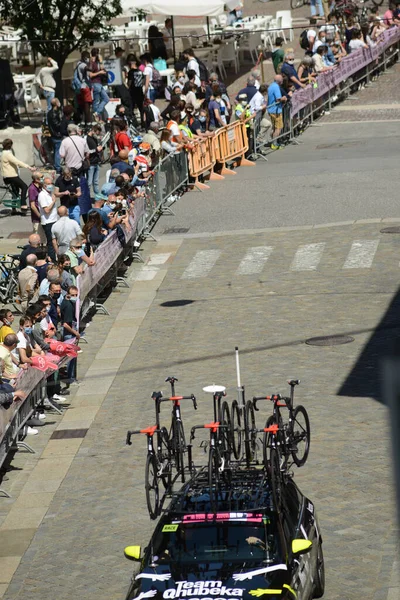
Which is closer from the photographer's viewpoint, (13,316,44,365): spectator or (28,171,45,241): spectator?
(13,316,44,365): spectator

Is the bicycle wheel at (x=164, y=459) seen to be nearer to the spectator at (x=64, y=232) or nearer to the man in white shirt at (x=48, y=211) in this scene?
the spectator at (x=64, y=232)

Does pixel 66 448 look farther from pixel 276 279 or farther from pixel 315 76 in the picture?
pixel 315 76

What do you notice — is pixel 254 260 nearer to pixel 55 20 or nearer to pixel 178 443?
pixel 178 443

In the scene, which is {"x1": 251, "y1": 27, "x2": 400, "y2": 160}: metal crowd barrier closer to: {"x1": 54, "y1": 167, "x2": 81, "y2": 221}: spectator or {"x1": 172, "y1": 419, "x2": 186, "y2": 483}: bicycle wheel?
{"x1": 54, "y1": 167, "x2": 81, "y2": 221}: spectator

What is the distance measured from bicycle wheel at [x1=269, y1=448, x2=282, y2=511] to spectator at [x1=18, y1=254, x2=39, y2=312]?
9.40 metres

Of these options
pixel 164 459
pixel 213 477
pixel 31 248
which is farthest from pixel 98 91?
pixel 213 477

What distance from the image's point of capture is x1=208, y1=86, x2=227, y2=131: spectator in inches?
1217

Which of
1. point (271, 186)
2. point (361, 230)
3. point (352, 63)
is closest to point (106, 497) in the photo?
point (361, 230)

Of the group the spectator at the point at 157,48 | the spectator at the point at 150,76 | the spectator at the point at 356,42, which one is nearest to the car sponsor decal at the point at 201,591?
the spectator at the point at 150,76

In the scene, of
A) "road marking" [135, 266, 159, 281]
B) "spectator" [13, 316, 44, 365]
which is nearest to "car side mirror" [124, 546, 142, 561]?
"spectator" [13, 316, 44, 365]

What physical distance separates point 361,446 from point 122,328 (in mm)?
6651

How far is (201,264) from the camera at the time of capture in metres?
23.8

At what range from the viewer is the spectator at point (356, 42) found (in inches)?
1615

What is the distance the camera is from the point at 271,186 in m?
29.4
